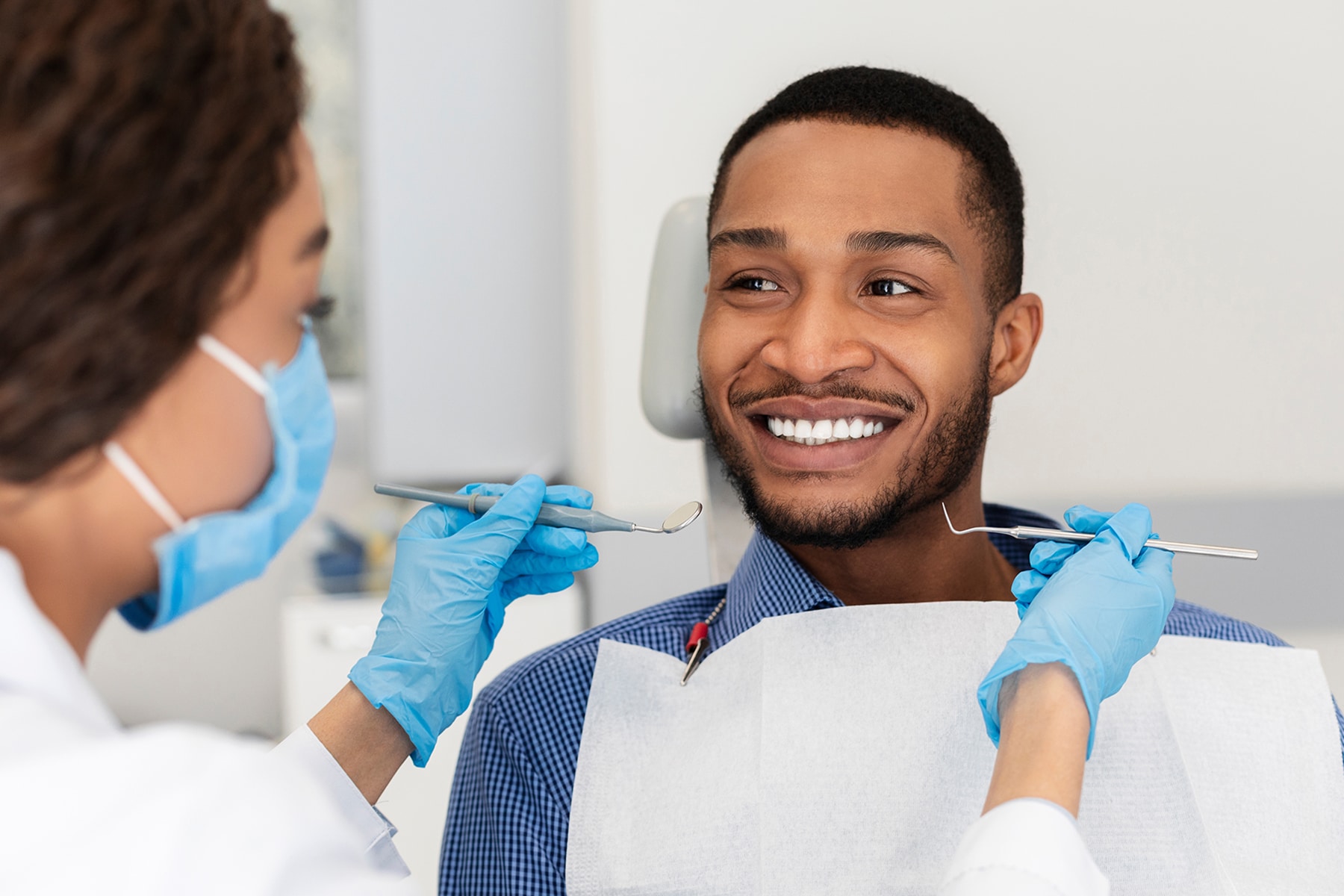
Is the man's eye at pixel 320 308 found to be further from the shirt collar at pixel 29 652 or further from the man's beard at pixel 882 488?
the man's beard at pixel 882 488

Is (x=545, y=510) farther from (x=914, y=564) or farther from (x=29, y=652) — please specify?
(x=29, y=652)

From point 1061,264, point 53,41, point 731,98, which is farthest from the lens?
point 731,98

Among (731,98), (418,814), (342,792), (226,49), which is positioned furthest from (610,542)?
(226,49)

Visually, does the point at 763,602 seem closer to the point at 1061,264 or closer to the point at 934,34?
the point at 1061,264

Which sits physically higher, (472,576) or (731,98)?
(731,98)

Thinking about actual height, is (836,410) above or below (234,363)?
below

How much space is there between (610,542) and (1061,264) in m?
0.96

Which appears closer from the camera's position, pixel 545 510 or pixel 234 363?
pixel 234 363

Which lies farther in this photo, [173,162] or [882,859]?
[882,859]

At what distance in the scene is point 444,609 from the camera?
120 centimetres

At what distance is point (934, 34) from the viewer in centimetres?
201

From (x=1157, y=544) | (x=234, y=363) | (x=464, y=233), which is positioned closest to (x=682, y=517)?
(x=1157, y=544)

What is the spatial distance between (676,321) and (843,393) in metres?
0.30

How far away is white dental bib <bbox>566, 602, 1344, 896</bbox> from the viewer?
1.09 meters
